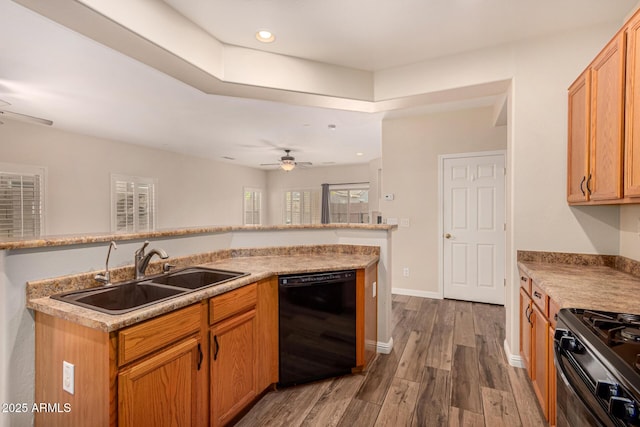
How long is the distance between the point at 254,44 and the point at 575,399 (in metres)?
2.97

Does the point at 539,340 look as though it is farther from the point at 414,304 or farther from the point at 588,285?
the point at 414,304

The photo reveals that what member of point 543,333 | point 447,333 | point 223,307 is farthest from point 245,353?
point 447,333

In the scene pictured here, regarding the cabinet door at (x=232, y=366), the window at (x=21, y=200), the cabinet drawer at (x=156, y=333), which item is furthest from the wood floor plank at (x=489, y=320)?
the window at (x=21, y=200)

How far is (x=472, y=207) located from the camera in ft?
13.3

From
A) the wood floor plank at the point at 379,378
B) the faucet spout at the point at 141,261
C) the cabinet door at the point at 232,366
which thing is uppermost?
the faucet spout at the point at 141,261

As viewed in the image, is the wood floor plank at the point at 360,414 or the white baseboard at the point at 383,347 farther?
the white baseboard at the point at 383,347

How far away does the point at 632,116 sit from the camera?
148cm

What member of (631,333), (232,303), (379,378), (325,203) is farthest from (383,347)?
(325,203)

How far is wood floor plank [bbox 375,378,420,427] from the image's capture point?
1.87 metres

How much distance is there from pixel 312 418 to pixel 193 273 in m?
1.23

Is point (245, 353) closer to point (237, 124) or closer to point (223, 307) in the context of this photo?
point (223, 307)

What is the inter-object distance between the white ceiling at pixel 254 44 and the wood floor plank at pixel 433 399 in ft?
8.94

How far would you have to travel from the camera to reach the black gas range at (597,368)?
2.65ft

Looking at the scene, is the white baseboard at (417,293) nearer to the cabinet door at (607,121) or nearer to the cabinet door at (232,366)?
the cabinet door at (607,121)
